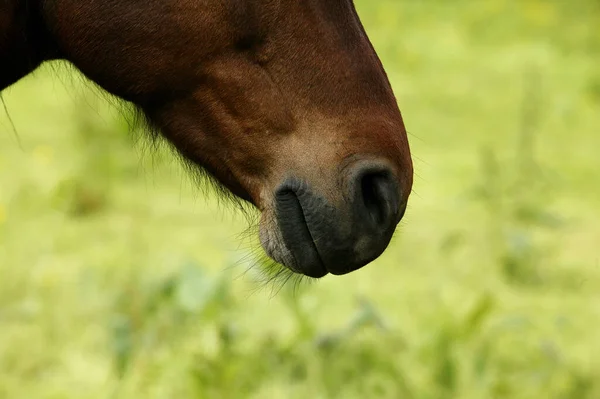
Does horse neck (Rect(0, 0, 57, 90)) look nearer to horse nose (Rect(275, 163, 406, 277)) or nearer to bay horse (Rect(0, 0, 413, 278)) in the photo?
bay horse (Rect(0, 0, 413, 278))

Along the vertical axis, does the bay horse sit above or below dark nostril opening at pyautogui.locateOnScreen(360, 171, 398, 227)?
above

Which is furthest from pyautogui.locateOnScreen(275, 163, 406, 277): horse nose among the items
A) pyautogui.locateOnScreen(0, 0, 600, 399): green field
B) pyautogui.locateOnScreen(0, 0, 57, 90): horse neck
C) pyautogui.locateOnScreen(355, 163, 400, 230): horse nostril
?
pyautogui.locateOnScreen(0, 0, 57, 90): horse neck

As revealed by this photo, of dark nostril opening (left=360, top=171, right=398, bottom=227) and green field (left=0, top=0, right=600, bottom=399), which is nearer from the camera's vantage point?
dark nostril opening (left=360, top=171, right=398, bottom=227)

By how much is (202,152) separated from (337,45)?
0.31 meters

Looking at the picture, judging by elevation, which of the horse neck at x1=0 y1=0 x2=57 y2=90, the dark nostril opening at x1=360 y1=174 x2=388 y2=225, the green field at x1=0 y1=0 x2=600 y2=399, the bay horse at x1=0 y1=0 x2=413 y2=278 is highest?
the horse neck at x1=0 y1=0 x2=57 y2=90

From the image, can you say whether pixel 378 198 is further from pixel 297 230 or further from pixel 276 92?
pixel 276 92

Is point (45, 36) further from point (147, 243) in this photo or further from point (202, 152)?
point (147, 243)

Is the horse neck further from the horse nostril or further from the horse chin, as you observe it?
the horse nostril

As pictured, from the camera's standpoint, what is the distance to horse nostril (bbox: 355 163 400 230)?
1.85 meters

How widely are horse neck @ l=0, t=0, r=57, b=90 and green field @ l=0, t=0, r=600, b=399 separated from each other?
237mm

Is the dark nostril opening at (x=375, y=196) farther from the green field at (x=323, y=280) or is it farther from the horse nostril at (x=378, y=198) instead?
the green field at (x=323, y=280)

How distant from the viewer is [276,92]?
6.23 ft

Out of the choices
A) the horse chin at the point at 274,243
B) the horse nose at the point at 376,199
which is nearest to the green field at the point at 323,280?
the horse chin at the point at 274,243

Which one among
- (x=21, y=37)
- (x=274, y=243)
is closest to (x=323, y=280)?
(x=274, y=243)
